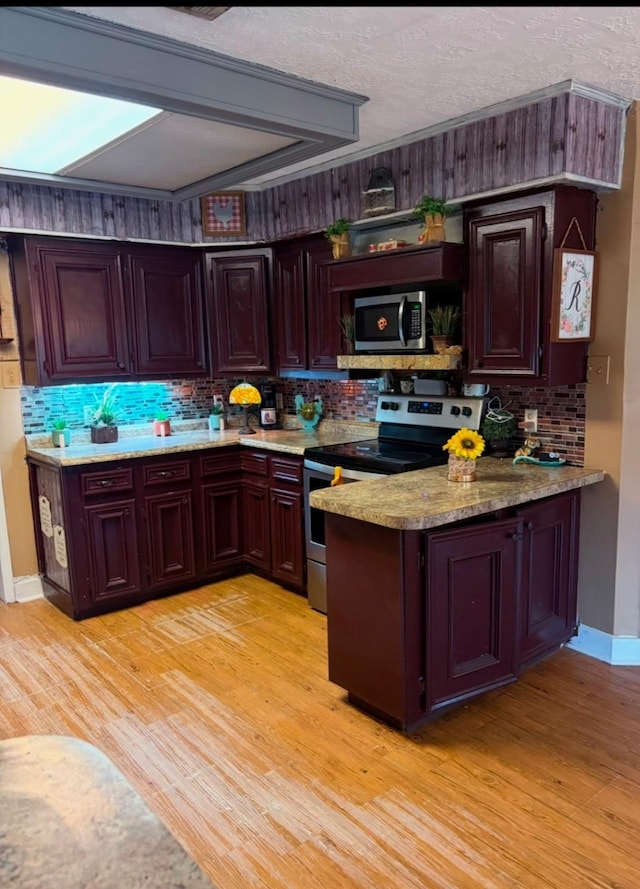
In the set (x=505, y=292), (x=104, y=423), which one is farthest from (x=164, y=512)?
(x=505, y=292)

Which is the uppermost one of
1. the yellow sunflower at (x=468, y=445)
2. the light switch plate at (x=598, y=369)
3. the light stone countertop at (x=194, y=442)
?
the light switch plate at (x=598, y=369)

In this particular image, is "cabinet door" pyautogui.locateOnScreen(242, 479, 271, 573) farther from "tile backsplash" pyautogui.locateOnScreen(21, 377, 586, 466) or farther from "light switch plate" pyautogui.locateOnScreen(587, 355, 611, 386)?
"light switch plate" pyautogui.locateOnScreen(587, 355, 611, 386)

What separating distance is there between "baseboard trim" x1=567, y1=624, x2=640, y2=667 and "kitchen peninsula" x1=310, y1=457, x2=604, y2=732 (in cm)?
37

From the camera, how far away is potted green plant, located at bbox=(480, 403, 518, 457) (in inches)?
131

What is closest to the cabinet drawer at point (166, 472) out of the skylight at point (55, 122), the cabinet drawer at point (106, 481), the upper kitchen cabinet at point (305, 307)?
the cabinet drawer at point (106, 481)

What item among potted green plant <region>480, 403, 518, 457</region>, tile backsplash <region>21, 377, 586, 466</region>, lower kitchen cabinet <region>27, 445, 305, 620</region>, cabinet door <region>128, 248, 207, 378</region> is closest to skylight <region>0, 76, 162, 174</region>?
cabinet door <region>128, 248, 207, 378</region>

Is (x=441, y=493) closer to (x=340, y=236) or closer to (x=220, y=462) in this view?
(x=340, y=236)

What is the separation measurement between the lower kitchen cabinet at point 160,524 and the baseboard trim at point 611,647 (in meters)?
1.64

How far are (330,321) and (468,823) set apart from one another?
9.03 feet

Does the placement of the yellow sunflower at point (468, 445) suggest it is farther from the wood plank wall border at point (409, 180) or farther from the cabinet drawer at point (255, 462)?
the cabinet drawer at point (255, 462)

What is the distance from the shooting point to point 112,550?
3840 millimetres

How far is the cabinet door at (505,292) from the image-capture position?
9.30 feet

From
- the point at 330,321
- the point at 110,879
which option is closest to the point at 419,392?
the point at 330,321

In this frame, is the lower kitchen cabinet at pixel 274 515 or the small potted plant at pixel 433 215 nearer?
the small potted plant at pixel 433 215
